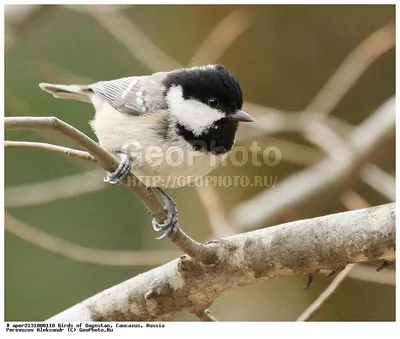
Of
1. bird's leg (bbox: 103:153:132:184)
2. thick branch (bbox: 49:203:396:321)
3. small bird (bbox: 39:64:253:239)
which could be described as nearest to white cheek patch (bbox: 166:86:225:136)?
small bird (bbox: 39:64:253:239)

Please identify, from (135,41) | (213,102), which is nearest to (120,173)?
(213,102)

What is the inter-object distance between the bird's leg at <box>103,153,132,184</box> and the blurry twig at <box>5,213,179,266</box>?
313 mm

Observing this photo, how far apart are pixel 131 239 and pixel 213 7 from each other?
64 centimetres

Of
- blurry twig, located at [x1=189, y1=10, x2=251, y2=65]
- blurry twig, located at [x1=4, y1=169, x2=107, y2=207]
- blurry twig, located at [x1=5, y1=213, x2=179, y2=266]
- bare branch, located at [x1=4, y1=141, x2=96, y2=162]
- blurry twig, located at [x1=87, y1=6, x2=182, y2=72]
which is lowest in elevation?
blurry twig, located at [x1=5, y1=213, x2=179, y2=266]

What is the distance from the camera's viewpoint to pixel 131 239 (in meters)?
1.57

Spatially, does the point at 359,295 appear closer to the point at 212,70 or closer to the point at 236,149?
the point at 236,149

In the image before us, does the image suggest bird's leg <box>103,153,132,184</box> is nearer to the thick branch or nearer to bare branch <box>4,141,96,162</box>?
bare branch <box>4,141,96,162</box>

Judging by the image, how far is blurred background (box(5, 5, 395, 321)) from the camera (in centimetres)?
133

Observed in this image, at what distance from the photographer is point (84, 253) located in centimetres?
141

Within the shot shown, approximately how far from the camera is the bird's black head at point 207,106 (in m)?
1.15

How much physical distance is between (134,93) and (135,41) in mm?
273

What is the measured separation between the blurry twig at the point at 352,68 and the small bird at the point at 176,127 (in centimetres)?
37

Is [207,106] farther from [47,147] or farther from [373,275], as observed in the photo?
[373,275]
